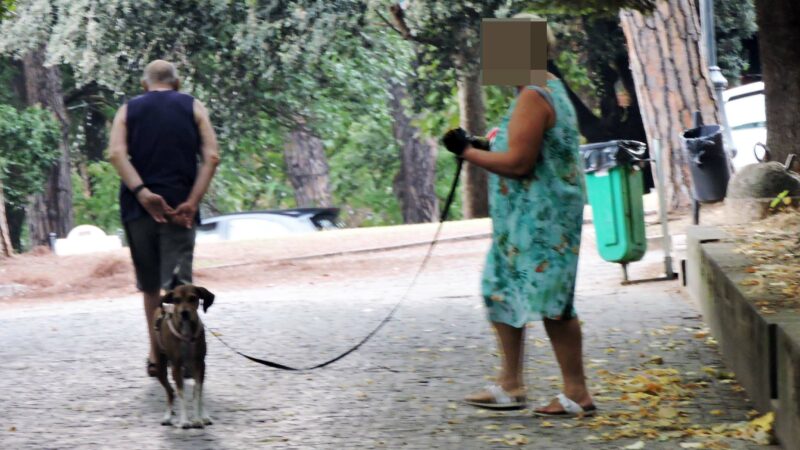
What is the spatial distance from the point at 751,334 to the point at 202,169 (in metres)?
3.06

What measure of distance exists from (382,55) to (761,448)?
1017 inches

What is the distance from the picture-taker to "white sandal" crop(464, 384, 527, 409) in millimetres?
7461

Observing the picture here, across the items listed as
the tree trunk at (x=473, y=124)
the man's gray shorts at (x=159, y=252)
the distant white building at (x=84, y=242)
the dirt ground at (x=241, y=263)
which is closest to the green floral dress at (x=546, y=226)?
the man's gray shorts at (x=159, y=252)

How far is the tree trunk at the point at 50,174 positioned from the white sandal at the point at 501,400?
27.9 m

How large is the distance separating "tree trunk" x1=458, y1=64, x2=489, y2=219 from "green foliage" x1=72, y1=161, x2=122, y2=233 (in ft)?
65.8

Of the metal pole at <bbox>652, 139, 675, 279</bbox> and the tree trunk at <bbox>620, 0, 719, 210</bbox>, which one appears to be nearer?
the metal pole at <bbox>652, 139, 675, 279</bbox>

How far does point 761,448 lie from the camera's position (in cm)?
640

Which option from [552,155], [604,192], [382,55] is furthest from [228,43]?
[552,155]

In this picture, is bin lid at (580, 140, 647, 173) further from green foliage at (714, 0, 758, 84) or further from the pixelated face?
green foliage at (714, 0, 758, 84)

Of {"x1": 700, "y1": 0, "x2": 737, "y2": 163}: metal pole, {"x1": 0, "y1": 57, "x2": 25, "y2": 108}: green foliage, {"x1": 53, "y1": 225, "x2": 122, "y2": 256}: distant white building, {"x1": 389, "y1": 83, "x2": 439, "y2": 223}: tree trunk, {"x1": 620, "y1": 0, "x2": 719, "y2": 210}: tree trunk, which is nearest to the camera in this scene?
{"x1": 700, "y1": 0, "x2": 737, "y2": 163}: metal pole

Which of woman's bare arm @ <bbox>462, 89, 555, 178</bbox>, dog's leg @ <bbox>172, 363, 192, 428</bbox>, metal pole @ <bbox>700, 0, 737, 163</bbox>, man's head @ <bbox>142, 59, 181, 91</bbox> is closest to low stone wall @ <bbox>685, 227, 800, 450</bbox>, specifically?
woman's bare arm @ <bbox>462, 89, 555, 178</bbox>

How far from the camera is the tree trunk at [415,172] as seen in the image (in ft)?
133

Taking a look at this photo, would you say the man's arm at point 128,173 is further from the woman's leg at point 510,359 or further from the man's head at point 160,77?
the woman's leg at point 510,359

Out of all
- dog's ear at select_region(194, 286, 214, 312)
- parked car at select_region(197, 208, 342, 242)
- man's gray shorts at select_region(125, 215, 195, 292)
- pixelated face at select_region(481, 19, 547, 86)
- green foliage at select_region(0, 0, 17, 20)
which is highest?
green foliage at select_region(0, 0, 17, 20)
